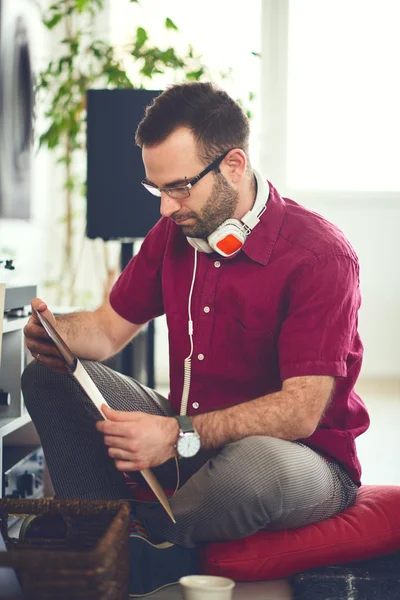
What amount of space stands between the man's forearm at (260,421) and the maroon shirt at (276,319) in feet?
0.23

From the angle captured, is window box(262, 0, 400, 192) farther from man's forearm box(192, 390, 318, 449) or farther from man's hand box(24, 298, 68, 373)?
man's forearm box(192, 390, 318, 449)

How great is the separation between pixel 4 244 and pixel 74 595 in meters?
2.37

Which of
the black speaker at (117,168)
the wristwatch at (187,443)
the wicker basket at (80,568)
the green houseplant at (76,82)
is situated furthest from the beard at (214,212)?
the green houseplant at (76,82)

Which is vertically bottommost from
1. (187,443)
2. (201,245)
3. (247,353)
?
(187,443)

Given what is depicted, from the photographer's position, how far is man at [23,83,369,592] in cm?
157

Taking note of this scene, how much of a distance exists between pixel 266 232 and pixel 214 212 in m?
0.12

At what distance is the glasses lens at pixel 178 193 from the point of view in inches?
68.3

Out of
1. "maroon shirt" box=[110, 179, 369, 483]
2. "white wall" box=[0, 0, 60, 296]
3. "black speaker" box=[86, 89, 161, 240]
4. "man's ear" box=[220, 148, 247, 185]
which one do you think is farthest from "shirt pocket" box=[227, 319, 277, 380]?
"white wall" box=[0, 0, 60, 296]

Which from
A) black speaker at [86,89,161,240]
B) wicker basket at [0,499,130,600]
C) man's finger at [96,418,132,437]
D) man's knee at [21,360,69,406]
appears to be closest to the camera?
wicker basket at [0,499,130,600]

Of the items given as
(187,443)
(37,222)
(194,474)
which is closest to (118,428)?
(187,443)

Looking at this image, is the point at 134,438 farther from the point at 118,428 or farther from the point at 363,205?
the point at 363,205

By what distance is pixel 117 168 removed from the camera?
2.71 m

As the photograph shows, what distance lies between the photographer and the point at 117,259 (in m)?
4.58

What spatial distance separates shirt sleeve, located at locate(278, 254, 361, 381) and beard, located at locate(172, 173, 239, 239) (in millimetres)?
211
